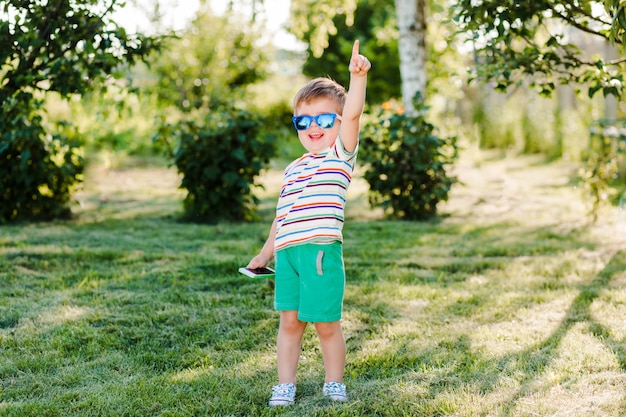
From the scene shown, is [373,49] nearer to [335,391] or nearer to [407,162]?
[407,162]

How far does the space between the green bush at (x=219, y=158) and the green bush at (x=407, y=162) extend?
3.65 feet

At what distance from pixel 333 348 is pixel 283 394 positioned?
0.27m

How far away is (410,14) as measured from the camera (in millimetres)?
7840

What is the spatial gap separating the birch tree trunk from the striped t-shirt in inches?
204

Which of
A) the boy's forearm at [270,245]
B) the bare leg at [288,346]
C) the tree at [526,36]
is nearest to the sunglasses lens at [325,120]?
the boy's forearm at [270,245]

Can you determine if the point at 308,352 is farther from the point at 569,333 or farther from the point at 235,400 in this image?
the point at 569,333

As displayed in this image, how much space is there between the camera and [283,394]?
2850 mm

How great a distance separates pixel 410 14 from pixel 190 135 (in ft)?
9.19

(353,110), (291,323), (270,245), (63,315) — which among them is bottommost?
Result: (63,315)

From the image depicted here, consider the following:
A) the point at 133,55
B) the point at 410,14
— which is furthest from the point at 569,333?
the point at 410,14

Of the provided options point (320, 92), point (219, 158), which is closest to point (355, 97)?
point (320, 92)

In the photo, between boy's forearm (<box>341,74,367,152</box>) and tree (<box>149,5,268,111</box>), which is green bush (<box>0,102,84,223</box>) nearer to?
boy's forearm (<box>341,74,367,152</box>)

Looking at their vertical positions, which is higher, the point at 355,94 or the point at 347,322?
the point at 355,94

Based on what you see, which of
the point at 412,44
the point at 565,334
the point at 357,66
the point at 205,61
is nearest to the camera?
the point at 357,66
